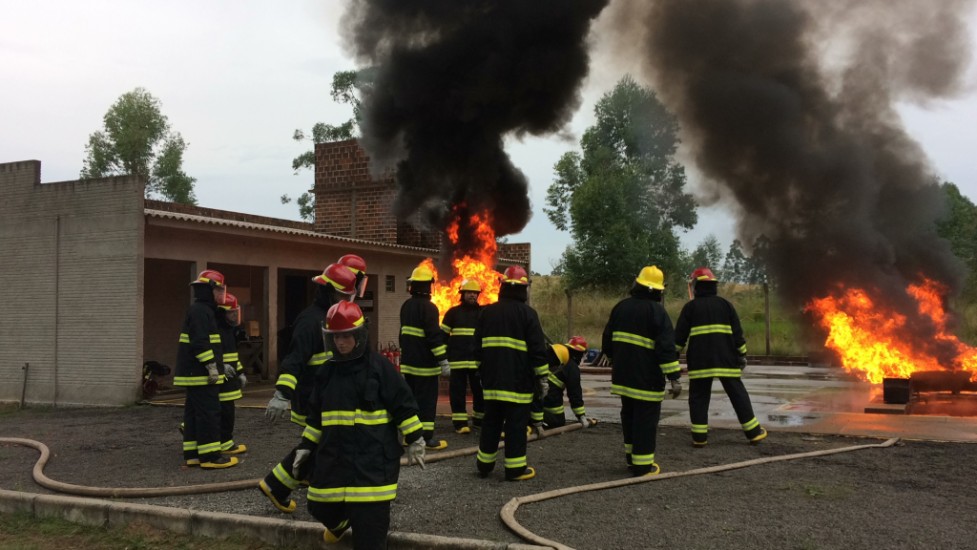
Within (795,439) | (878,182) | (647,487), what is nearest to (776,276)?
(878,182)

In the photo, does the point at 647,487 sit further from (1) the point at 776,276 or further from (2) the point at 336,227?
(2) the point at 336,227

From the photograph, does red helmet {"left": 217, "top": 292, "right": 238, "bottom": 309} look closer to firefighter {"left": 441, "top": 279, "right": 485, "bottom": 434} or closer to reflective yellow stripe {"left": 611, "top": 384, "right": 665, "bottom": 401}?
firefighter {"left": 441, "top": 279, "right": 485, "bottom": 434}

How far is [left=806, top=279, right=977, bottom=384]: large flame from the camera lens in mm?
11289

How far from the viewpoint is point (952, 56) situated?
12586mm

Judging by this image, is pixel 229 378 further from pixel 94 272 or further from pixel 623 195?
pixel 623 195

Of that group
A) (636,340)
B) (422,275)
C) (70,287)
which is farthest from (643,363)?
(70,287)

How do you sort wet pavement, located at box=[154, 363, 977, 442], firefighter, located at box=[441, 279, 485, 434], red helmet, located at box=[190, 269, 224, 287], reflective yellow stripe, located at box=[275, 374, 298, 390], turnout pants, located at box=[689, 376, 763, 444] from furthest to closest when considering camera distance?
firefighter, located at box=[441, 279, 485, 434]
wet pavement, located at box=[154, 363, 977, 442]
turnout pants, located at box=[689, 376, 763, 444]
red helmet, located at box=[190, 269, 224, 287]
reflective yellow stripe, located at box=[275, 374, 298, 390]

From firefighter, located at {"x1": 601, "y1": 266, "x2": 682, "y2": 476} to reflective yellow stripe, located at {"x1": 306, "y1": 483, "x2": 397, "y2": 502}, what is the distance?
2912mm

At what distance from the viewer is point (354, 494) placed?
405cm

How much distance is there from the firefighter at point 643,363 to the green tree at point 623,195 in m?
20.5

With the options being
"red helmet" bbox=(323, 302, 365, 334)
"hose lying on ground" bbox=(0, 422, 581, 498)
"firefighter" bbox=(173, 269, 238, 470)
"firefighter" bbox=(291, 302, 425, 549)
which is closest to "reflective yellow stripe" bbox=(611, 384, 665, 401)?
"hose lying on ground" bbox=(0, 422, 581, 498)

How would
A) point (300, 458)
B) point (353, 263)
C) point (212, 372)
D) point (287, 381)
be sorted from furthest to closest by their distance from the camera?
point (212, 372), point (353, 263), point (287, 381), point (300, 458)

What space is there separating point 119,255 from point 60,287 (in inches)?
55.4

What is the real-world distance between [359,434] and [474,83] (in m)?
8.81
